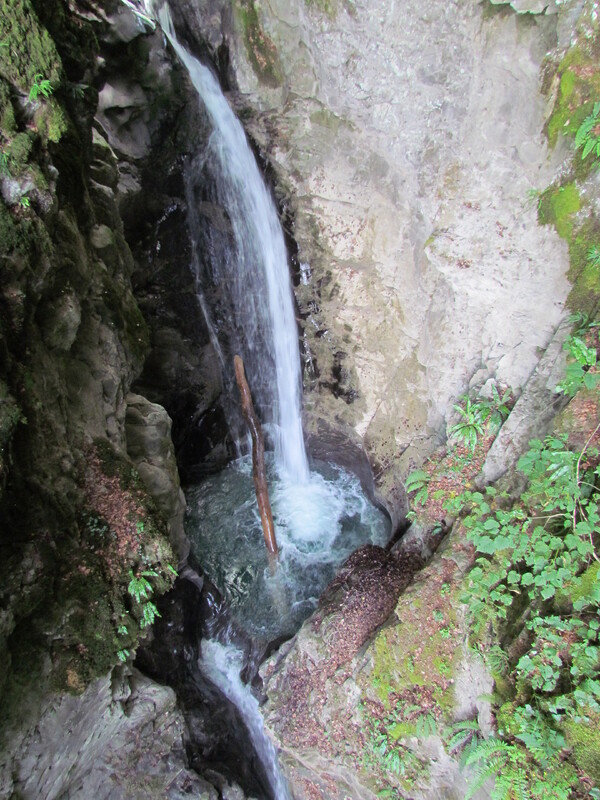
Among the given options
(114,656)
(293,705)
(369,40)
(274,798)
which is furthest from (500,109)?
(274,798)

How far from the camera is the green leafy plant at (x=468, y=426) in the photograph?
239 inches

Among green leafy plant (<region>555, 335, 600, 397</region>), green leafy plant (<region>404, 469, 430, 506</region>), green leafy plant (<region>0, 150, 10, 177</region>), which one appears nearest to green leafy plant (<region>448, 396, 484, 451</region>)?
green leafy plant (<region>404, 469, 430, 506</region>)

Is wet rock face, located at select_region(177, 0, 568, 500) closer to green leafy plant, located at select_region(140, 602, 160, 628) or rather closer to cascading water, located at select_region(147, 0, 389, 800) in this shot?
cascading water, located at select_region(147, 0, 389, 800)

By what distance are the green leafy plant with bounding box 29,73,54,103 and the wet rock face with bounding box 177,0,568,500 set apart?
4.03 metres

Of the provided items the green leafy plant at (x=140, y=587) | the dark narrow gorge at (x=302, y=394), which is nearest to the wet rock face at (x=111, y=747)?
the dark narrow gorge at (x=302, y=394)

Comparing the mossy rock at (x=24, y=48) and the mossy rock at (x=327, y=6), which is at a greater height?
the mossy rock at (x=327, y=6)

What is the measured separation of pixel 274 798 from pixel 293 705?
1700mm

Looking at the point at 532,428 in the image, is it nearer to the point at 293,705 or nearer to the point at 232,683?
the point at 293,705

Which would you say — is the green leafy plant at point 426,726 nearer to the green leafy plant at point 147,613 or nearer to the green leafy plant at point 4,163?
the green leafy plant at point 147,613

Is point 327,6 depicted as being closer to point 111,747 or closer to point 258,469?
point 258,469

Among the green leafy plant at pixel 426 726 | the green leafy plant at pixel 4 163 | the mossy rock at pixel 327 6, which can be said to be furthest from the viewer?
the mossy rock at pixel 327 6

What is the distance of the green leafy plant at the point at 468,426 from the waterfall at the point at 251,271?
13.3 ft

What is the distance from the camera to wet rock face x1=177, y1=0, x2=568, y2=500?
18.4 ft

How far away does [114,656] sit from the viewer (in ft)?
13.8
